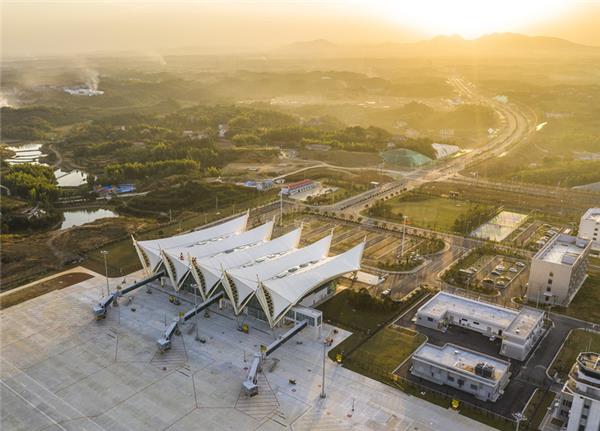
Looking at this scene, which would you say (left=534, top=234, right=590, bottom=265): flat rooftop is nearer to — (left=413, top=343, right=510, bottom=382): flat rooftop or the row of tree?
(left=413, top=343, right=510, bottom=382): flat rooftop

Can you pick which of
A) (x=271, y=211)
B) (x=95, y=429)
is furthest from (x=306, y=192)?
(x=95, y=429)

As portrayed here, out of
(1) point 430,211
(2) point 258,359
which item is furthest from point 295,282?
(1) point 430,211

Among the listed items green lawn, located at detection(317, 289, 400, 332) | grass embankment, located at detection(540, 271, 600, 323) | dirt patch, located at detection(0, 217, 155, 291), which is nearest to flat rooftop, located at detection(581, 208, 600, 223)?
grass embankment, located at detection(540, 271, 600, 323)

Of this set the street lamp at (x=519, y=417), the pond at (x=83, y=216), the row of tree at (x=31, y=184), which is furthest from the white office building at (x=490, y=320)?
the row of tree at (x=31, y=184)

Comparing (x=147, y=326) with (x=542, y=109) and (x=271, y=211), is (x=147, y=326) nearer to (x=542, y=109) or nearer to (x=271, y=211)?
(x=271, y=211)

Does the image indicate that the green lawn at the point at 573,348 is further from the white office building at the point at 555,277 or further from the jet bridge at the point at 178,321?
the jet bridge at the point at 178,321

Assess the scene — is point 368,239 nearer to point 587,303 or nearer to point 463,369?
point 587,303

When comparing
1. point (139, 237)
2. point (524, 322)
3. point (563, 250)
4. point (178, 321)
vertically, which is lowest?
point (139, 237)

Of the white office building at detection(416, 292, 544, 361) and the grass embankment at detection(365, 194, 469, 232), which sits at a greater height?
the white office building at detection(416, 292, 544, 361)
